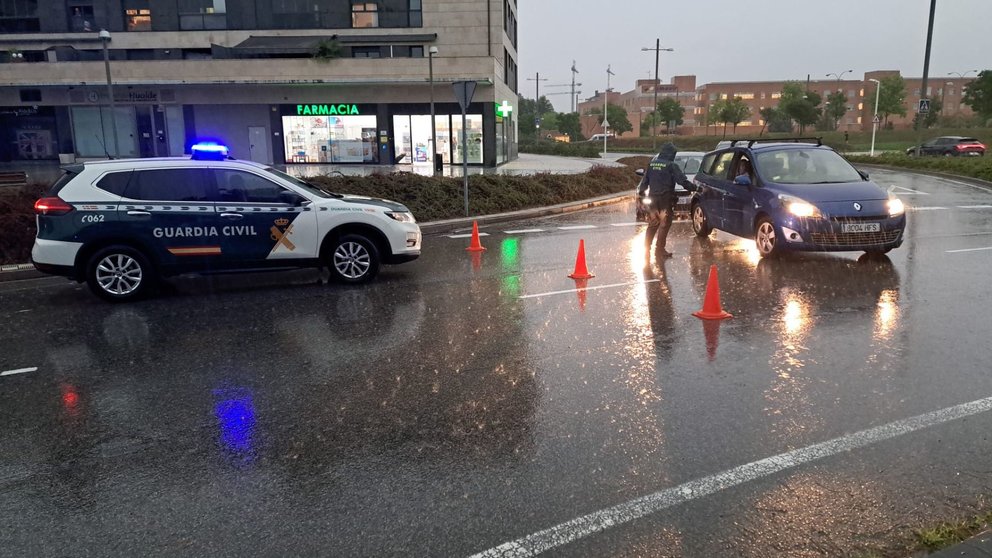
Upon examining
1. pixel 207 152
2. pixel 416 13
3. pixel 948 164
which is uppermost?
pixel 416 13

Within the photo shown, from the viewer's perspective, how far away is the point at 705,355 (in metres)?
5.89

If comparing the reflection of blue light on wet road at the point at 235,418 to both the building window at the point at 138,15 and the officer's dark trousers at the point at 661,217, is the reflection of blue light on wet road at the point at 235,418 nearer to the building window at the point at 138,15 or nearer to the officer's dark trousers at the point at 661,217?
the officer's dark trousers at the point at 661,217

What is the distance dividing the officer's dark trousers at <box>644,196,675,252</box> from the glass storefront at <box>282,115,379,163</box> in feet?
92.6

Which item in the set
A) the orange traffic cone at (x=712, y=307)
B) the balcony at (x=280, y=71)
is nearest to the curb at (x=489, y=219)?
the orange traffic cone at (x=712, y=307)

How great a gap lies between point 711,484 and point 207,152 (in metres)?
7.80

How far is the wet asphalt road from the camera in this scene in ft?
11.0

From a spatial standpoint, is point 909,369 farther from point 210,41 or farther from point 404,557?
point 210,41

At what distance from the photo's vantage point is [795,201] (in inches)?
384

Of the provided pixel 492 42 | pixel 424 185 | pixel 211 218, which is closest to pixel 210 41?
pixel 492 42

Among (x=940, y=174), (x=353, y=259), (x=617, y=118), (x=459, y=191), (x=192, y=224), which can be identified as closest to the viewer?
(x=192, y=224)

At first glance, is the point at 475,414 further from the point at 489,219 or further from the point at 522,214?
the point at 522,214

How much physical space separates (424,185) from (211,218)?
27.0 feet

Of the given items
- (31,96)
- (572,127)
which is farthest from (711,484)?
(572,127)

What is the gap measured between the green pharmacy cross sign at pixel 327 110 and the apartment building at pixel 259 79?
84 millimetres
